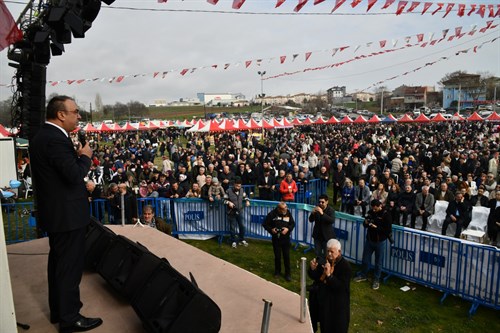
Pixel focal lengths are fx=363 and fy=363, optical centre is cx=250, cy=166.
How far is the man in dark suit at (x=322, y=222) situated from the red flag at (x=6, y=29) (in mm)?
5932

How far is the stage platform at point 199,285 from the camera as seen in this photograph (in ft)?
9.69

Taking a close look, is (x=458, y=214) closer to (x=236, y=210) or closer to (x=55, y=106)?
(x=236, y=210)

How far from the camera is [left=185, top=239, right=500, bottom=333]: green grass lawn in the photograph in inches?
240

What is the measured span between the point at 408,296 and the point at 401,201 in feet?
12.6

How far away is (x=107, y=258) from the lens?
3.79m

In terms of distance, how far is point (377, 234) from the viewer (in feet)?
24.1

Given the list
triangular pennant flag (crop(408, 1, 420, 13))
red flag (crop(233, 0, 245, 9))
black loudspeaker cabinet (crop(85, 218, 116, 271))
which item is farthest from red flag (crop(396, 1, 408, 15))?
black loudspeaker cabinet (crop(85, 218, 116, 271))

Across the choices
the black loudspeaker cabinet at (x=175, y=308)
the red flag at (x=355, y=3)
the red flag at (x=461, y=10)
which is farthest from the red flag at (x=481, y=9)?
the black loudspeaker cabinet at (x=175, y=308)

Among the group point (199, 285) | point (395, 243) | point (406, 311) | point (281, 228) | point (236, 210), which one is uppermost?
point (199, 285)

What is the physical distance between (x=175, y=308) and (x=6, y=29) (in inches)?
91.9

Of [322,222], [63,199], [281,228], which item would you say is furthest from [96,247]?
[322,222]

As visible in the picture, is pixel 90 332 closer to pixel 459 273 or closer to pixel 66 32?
pixel 66 32

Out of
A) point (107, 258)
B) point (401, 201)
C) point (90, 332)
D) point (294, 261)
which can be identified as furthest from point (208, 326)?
point (401, 201)

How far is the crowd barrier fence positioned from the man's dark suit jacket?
21.9 ft
